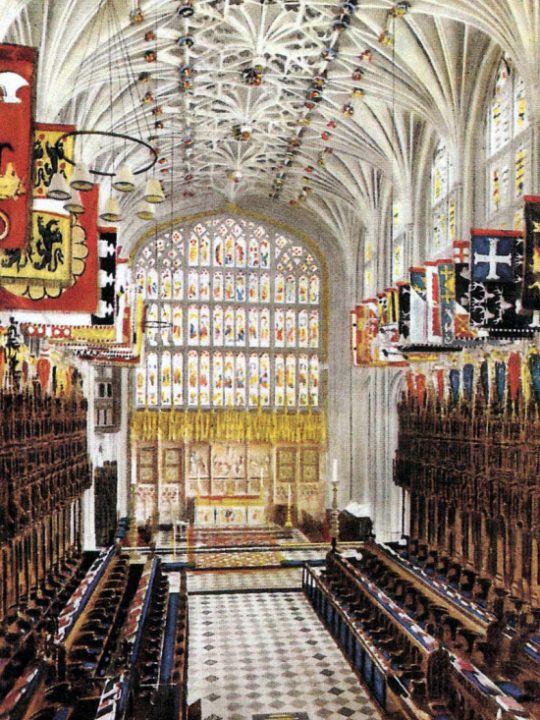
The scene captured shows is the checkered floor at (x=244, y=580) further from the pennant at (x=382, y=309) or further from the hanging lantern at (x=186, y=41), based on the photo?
the hanging lantern at (x=186, y=41)

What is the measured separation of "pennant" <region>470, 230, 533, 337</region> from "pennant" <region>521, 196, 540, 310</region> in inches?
37.1

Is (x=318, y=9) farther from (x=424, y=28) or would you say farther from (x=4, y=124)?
(x=4, y=124)

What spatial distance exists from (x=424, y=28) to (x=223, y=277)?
14331 mm

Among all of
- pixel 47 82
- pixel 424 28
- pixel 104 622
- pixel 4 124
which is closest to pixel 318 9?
pixel 424 28

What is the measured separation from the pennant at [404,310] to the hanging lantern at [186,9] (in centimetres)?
757

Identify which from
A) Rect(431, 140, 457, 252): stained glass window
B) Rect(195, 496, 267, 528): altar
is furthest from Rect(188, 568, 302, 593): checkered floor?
Rect(431, 140, 457, 252): stained glass window

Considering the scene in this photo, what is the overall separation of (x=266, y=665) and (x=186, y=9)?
13.4m

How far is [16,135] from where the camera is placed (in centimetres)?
633

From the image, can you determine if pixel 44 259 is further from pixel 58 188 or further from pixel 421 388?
pixel 421 388

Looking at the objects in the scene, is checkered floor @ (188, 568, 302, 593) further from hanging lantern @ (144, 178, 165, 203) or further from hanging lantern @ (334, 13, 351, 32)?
hanging lantern @ (334, 13, 351, 32)

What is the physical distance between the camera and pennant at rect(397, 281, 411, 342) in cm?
1448

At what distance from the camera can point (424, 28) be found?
16.8 metres

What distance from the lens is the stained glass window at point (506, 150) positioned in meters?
15.4

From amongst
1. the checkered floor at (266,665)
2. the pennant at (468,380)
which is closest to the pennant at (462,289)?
the pennant at (468,380)
